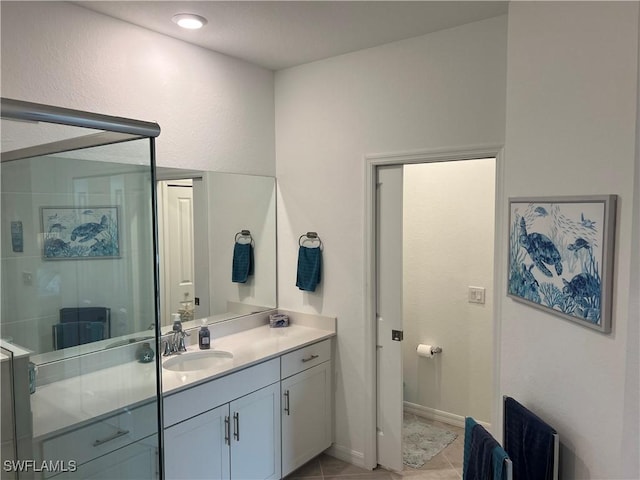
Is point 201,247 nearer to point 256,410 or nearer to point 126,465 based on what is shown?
point 256,410

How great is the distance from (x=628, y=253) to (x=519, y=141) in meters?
0.77

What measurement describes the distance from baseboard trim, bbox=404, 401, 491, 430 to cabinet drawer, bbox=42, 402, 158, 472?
2662 mm

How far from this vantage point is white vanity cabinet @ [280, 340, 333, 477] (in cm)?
279

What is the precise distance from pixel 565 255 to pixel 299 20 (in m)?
1.67

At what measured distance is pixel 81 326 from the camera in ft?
4.91

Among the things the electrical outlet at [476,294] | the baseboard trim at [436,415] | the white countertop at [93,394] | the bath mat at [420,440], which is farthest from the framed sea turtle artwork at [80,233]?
the baseboard trim at [436,415]

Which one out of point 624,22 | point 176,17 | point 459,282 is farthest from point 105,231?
point 459,282

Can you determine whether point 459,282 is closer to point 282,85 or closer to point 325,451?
point 325,451

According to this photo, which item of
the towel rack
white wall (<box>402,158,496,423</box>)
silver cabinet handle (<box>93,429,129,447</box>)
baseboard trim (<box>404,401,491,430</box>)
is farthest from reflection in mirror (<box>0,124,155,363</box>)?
baseboard trim (<box>404,401,491,430</box>)

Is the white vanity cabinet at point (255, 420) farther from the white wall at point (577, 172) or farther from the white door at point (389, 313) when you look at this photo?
the white wall at point (577, 172)

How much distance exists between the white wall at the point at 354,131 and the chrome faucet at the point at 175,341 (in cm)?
85

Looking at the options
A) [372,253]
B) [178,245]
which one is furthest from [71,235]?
[372,253]

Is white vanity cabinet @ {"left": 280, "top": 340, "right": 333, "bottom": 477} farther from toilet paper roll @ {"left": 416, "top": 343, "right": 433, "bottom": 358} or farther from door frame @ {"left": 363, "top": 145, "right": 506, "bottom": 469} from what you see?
toilet paper roll @ {"left": 416, "top": 343, "right": 433, "bottom": 358}

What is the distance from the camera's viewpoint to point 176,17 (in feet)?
7.63
